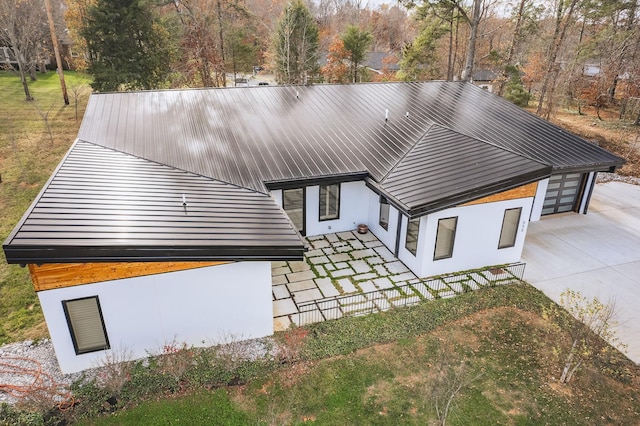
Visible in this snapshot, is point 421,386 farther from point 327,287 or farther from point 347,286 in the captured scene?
point 327,287

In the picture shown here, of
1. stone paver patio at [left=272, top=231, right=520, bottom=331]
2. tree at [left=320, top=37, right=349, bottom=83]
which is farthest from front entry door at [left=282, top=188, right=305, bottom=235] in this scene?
tree at [left=320, top=37, right=349, bottom=83]

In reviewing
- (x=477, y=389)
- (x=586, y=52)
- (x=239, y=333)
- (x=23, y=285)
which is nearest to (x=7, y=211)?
(x=23, y=285)

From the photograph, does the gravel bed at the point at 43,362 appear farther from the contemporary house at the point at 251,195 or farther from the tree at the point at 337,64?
the tree at the point at 337,64

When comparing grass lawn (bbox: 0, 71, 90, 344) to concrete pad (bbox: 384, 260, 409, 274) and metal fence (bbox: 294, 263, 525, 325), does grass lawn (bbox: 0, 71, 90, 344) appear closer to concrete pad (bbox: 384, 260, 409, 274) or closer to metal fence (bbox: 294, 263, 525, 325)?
metal fence (bbox: 294, 263, 525, 325)

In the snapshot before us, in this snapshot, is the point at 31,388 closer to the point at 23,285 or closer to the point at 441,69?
the point at 23,285

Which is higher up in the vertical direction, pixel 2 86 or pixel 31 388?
pixel 2 86

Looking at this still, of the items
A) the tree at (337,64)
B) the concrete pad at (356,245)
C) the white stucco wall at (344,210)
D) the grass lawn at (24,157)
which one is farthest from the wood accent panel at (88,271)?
the tree at (337,64)

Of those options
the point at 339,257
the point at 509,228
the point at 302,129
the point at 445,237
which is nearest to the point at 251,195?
the point at 339,257
